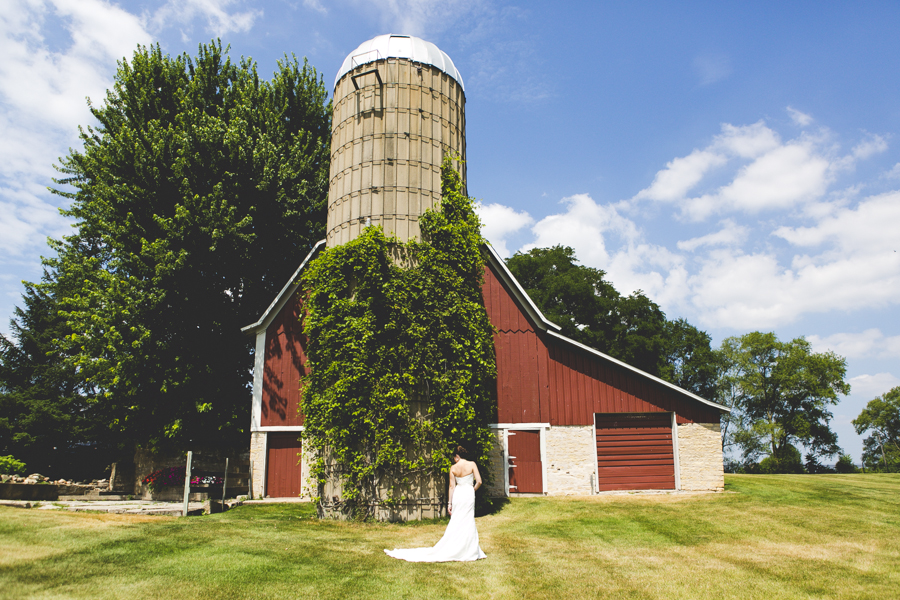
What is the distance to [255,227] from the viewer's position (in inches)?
789

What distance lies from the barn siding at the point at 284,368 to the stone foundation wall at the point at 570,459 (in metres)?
7.67

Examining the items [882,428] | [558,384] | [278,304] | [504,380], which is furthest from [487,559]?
[882,428]

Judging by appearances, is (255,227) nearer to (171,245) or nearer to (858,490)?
(171,245)

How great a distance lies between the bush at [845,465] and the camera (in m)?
39.6

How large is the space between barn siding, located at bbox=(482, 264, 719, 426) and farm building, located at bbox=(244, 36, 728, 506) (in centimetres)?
3

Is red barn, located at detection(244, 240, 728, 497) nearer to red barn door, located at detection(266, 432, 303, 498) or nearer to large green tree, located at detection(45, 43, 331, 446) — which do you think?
red barn door, located at detection(266, 432, 303, 498)

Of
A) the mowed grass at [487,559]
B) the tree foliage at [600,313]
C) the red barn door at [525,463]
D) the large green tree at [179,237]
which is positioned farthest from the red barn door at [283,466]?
the tree foliage at [600,313]

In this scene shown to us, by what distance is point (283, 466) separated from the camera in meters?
16.4

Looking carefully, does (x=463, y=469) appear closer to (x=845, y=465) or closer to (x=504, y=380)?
(x=504, y=380)

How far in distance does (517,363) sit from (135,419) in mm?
12557

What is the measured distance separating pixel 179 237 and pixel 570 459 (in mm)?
13715

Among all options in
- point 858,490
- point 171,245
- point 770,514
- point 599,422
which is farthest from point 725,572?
point 171,245

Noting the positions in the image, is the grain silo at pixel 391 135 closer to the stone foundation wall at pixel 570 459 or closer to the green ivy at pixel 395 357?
the green ivy at pixel 395 357

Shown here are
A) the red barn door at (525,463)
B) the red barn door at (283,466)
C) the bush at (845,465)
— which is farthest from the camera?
the bush at (845,465)
